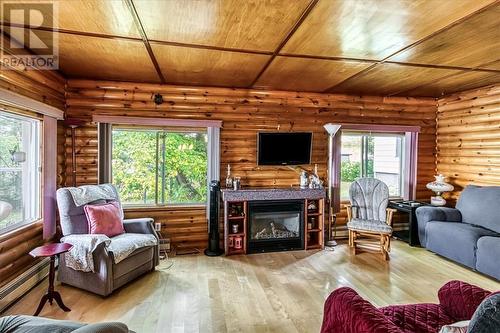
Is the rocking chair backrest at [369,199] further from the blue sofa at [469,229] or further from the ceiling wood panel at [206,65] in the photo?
the ceiling wood panel at [206,65]

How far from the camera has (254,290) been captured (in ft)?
9.82

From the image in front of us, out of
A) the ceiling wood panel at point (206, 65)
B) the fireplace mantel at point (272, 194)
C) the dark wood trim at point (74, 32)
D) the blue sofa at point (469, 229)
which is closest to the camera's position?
the dark wood trim at point (74, 32)

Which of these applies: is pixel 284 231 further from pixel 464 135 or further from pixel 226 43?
pixel 464 135

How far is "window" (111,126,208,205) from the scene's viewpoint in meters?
4.20

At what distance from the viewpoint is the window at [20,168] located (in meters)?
2.83

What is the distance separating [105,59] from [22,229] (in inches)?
79.5

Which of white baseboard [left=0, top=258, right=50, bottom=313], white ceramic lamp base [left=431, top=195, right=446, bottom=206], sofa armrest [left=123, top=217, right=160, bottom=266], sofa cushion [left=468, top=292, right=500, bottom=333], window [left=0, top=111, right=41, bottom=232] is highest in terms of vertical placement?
window [left=0, top=111, right=41, bottom=232]

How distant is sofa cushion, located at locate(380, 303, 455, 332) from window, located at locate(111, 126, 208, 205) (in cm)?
320

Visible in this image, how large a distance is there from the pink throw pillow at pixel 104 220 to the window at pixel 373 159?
3647 millimetres

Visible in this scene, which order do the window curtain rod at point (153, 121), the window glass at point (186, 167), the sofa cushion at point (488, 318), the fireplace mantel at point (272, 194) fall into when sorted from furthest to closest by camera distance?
the window glass at point (186, 167) → the fireplace mantel at point (272, 194) → the window curtain rod at point (153, 121) → the sofa cushion at point (488, 318)

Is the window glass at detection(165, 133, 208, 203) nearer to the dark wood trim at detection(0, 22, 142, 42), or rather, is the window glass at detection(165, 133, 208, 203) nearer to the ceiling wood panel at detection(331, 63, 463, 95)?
the dark wood trim at detection(0, 22, 142, 42)

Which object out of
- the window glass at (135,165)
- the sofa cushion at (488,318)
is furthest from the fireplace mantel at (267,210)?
the sofa cushion at (488,318)

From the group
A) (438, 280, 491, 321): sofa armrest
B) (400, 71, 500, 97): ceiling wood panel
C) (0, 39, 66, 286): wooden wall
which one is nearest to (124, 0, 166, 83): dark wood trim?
(0, 39, 66, 286): wooden wall

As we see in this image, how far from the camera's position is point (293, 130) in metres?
4.66
